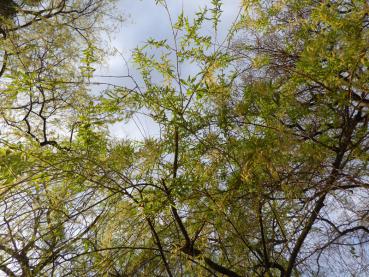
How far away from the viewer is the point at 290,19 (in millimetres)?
3549

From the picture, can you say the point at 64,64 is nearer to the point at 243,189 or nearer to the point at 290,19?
the point at 290,19

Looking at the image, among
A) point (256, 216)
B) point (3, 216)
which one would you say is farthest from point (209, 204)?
point (3, 216)

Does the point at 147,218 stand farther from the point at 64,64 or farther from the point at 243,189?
the point at 64,64

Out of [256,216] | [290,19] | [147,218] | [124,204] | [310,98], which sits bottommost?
[256,216]

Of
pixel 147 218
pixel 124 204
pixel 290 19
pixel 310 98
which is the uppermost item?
pixel 290 19

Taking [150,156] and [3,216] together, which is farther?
[150,156]

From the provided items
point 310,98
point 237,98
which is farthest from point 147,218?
point 310,98

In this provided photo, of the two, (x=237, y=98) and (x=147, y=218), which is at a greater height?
(x=237, y=98)

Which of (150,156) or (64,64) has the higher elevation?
(64,64)

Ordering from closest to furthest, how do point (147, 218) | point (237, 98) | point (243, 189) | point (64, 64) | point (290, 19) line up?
1. point (147, 218)
2. point (243, 189)
3. point (237, 98)
4. point (290, 19)
5. point (64, 64)

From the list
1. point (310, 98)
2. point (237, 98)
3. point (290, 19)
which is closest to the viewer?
point (237, 98)

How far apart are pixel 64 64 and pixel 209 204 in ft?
10.0

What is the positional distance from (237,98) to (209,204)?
89cm

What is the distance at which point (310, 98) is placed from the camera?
300 cm
